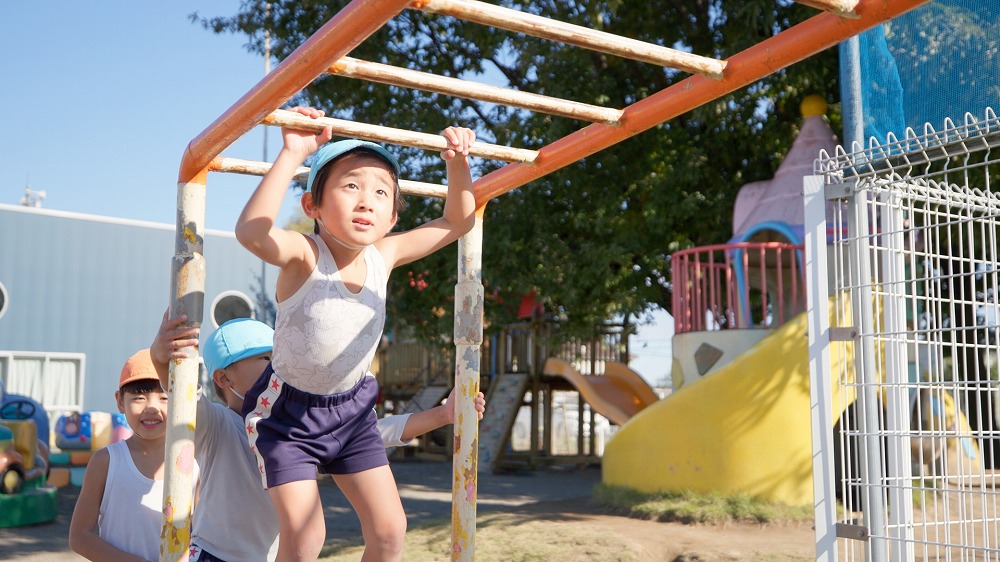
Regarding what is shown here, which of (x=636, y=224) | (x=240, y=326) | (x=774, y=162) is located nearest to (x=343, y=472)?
(x=240, y=326)

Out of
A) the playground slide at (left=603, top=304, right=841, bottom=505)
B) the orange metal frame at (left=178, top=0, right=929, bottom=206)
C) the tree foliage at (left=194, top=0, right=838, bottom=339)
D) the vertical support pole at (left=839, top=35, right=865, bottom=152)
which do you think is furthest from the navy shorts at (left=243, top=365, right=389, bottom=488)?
the tree foliage at (left=194, top=0, right=838, bottom=339)

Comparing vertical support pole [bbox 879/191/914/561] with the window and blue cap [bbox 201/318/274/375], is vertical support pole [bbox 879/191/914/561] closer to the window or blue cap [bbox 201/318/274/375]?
blue cap [bbox 201/318/274/375]

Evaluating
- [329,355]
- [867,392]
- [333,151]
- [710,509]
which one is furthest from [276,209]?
[710,509]

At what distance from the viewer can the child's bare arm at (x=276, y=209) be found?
1913 mm

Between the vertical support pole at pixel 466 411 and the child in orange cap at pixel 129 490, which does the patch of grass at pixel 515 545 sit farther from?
the child in orange cap at pixel 129 490

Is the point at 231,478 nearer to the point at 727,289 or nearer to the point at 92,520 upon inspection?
the point at 92,520

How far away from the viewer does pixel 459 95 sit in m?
2.31

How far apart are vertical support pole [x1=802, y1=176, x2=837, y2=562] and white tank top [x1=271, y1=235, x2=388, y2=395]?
2.30m

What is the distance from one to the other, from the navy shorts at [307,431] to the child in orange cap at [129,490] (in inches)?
18.2

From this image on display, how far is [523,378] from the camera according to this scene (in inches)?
638

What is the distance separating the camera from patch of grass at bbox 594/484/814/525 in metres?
7.94

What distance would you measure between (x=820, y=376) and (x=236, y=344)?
2493 mm

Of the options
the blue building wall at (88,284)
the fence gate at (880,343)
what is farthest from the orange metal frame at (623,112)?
the blue building wall at (88,284)

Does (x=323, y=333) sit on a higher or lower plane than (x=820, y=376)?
higher
